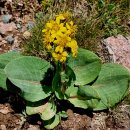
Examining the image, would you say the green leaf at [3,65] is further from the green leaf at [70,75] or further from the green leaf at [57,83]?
the green leaf at [70,75]

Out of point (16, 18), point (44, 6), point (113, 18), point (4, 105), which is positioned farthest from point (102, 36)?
point (4, 105)

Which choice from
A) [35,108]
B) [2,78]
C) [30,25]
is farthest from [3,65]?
[30,25]

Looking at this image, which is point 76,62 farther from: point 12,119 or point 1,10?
point 1,10

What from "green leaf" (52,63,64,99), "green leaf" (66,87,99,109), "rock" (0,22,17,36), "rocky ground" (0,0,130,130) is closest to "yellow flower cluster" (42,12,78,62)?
"green leaf" (52,63,64,99)

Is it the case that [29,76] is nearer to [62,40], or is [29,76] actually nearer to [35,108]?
[35,108]

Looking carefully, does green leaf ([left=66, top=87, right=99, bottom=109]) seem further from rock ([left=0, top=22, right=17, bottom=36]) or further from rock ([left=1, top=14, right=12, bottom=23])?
rock ([left=1, top=14, right=12, bottom=23])
